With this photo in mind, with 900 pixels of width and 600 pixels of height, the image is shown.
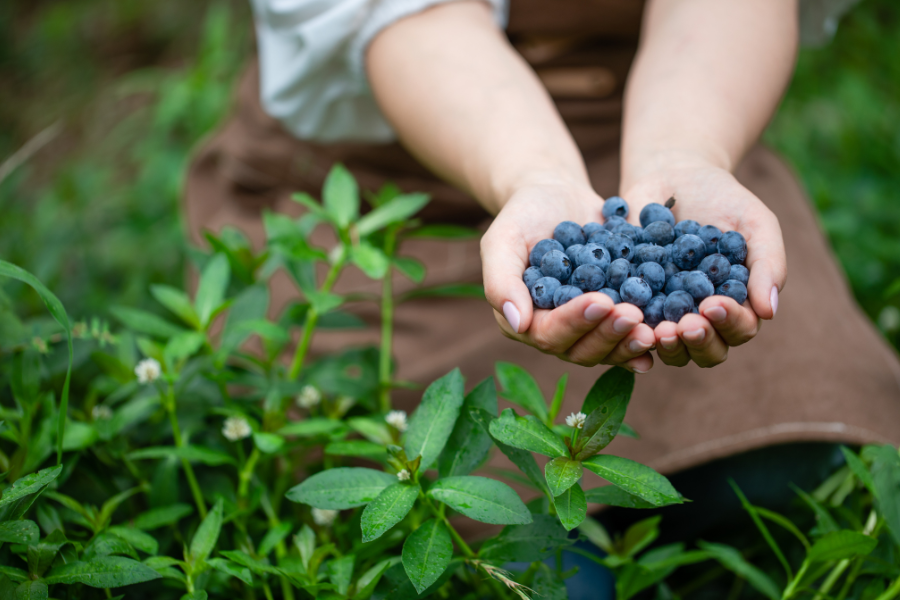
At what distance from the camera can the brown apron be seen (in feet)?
3.45

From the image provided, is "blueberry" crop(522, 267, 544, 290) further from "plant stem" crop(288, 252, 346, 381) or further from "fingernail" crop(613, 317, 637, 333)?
"plant stem" crop(288, 252, 346, 381)

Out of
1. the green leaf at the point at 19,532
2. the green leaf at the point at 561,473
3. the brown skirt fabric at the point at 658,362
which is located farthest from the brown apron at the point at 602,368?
the green leaf at the point at 19,532

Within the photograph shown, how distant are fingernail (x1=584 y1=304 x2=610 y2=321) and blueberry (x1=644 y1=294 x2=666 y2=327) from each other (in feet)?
0.36

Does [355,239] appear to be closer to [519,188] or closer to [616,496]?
[519,188]

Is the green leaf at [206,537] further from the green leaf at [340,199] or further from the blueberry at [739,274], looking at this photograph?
the blueberry at [739,274]

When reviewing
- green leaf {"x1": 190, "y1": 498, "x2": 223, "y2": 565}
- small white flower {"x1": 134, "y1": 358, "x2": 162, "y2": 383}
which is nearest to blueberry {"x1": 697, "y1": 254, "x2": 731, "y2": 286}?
green leaf {"x1": 190, "y1": 498, "x2": 223, "y2": 565}

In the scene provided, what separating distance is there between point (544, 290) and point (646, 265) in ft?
0.40

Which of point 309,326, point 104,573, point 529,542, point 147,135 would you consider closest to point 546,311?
point 529,542

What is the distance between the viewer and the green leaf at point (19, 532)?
61cm

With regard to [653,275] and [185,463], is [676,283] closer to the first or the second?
[653,275]

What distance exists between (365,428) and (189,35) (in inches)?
136

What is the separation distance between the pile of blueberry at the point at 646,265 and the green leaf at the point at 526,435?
127 millimetres

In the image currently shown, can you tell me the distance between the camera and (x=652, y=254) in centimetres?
71

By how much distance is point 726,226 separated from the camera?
750 mm
